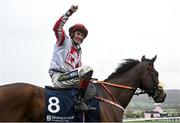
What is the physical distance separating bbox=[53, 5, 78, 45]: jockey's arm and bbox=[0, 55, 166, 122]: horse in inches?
43.3

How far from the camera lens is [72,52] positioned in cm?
760

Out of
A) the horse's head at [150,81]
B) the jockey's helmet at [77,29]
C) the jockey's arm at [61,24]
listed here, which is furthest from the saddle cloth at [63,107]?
the horse's head at [150,81]

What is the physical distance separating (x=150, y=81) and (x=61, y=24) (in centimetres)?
236

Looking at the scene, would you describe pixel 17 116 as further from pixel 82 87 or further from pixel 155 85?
pixel 155 85

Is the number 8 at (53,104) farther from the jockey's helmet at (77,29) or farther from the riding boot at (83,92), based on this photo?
the jockey's helmet at (77,29)

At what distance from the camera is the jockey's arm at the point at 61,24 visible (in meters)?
7.34

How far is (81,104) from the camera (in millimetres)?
7023

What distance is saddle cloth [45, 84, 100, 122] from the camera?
6859 millimetres

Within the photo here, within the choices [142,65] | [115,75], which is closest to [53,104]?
[115,75]

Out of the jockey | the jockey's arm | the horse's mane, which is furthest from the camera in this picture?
the horse's mane

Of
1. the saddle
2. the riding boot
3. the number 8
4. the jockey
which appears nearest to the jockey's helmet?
the jockey

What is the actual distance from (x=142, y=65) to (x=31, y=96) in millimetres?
2700

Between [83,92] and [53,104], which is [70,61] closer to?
→ [83,92]

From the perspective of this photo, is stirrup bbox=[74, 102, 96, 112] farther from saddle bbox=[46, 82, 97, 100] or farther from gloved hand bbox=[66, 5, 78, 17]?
gloved hand bbox=[66, 5, 78, 17]
